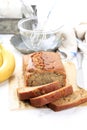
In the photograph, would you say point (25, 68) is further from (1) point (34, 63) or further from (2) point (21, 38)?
(2) point (21, 38)

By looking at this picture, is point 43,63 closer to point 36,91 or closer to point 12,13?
point 36,91

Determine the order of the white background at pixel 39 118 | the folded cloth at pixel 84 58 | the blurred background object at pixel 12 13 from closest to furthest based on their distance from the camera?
the white background at pixel 39 118 → the folded cloth at pixel 84 58 → the blurred background object at pixel 12 13

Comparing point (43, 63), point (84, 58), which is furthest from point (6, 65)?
point (84, 58)

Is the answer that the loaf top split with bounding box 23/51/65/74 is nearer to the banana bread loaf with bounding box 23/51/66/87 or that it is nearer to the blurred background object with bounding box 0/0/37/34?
the banana bread loaf with bounding box 23/51/66/87

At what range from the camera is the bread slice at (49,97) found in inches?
21.6

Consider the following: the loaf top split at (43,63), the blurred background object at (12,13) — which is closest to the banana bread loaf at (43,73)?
the loaf top split at (43,63)

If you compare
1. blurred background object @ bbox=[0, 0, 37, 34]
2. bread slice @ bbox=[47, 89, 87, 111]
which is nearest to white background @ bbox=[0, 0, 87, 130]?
bread slice @ bbox=[47, 89, 87, 111]

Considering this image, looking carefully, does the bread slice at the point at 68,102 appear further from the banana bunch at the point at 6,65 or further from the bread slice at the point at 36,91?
the banana bunch at the point at 6,65

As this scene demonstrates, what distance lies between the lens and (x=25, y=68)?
640 millimetres

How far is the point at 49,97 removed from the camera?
1.80 feet

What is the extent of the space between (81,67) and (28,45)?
0.61ft

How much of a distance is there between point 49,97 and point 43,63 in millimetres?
112

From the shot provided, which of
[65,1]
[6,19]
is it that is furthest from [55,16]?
[6,19]

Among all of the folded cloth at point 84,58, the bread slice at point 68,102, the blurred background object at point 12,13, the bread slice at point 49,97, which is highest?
the blurred background object at point 12,13
